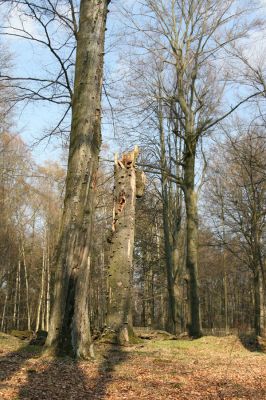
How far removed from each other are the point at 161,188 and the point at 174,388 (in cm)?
1766

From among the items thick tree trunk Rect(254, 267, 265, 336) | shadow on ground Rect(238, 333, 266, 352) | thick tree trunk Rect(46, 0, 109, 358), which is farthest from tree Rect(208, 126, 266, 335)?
thick tree trunk Rect(46, 0, 109, 358)

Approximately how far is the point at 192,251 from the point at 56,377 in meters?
9.30

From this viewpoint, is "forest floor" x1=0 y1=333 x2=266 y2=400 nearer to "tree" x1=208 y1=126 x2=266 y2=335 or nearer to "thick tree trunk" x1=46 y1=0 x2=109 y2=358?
"thick tree trunk" x1=46 y1=0 x2=109 y2=358

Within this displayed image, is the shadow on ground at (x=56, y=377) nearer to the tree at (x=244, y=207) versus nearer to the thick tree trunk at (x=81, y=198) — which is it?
the thick tree trunk at (x=81, y=198)

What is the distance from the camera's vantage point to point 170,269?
21.1 m

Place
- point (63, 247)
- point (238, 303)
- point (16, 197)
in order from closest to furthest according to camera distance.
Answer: point (63, 247), point (16, 197), point (238, 303)

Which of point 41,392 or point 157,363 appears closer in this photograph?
point 41,392

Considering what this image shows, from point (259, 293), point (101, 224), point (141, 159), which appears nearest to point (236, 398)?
point (141, 159)

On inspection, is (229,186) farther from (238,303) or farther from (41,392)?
(238,303)

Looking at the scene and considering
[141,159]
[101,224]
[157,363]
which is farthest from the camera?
[101,224]

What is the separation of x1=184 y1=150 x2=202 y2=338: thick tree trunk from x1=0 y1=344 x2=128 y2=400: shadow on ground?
741 cm

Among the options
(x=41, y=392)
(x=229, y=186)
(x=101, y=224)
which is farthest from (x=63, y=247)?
(x=101, y=224)

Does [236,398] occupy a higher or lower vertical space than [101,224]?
lower

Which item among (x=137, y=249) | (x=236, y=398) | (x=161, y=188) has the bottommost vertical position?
(x=236, y=398)
